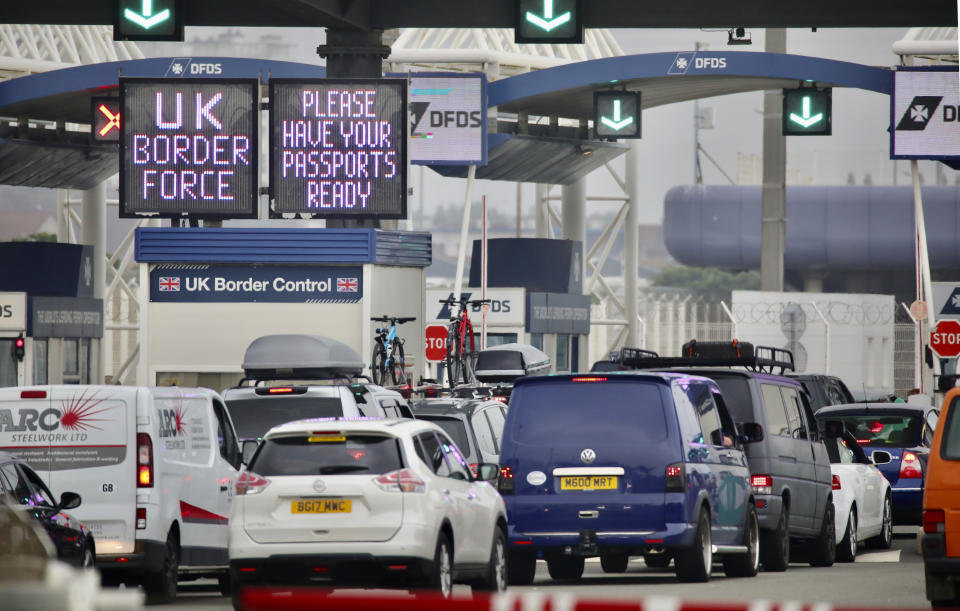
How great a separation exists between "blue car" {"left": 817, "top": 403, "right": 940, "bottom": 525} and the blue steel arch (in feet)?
60.7

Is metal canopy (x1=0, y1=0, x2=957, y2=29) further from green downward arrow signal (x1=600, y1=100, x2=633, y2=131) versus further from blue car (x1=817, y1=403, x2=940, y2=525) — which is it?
green downward arrow signal (x1=600, y1=100, x2=633, y2=131)

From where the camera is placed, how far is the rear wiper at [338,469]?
1405 cm

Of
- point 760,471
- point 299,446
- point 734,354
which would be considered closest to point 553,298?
point 734,354

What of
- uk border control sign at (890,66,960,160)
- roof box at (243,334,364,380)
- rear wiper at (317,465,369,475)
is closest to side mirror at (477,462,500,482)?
rear wiper at (317,465,369,475)

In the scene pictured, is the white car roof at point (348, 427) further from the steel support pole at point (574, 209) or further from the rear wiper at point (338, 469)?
the steel support pole at point (574, 209)

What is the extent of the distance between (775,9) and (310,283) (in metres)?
8.29

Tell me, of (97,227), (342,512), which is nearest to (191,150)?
(342,512)

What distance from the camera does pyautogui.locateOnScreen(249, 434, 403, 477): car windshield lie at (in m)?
14.1

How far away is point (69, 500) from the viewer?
A: 14844 millimetres

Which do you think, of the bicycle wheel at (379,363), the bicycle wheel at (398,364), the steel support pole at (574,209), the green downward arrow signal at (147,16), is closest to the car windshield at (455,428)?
the green downward arrow signal at (147,16)

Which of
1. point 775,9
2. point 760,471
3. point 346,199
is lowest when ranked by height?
point 760,471

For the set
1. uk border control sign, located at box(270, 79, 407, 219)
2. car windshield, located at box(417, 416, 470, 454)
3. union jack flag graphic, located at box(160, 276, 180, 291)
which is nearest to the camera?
car windshield, located at box(417, 416, 470, 454)

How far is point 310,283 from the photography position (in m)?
31.2

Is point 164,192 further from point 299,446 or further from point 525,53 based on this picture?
point 525,53
